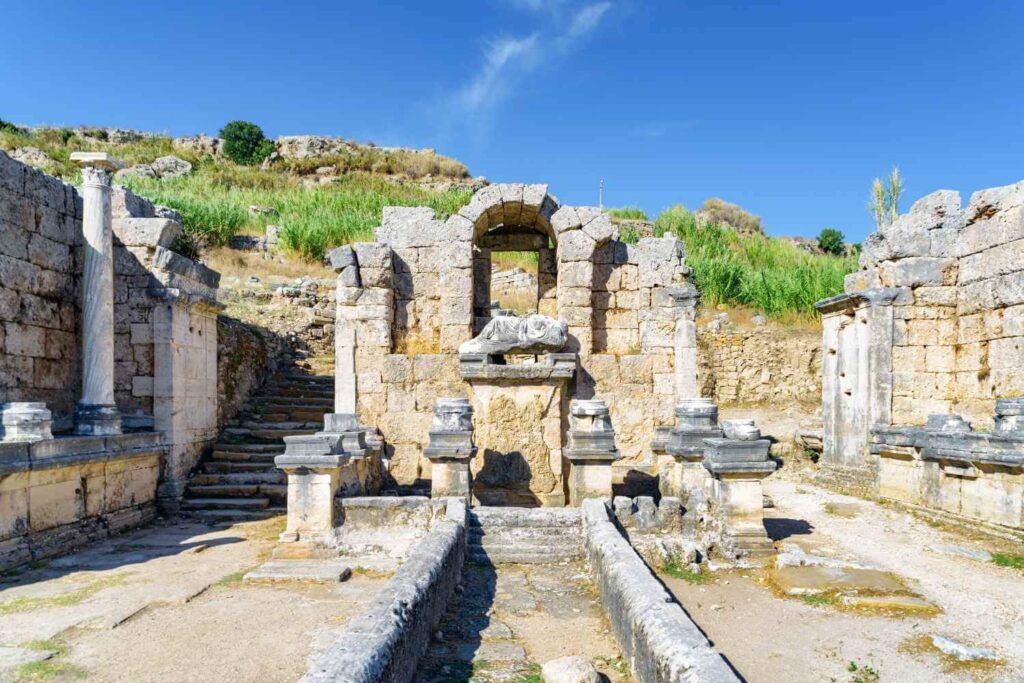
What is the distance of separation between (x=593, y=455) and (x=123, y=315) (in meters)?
6.83

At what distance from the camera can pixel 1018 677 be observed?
4.31 metres

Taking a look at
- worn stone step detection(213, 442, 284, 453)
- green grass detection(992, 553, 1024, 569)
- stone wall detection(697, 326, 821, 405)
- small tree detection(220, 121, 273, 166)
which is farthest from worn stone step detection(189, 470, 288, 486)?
small tree detection(220, 121, 273, 166)

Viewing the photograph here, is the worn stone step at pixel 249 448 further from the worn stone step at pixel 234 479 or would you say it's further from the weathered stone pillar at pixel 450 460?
the weathered stone pillar at pixel 450 460

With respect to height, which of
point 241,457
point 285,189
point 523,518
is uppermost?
point 285,189

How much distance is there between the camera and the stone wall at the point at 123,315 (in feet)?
28.6

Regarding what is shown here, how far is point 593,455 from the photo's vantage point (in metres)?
7.86

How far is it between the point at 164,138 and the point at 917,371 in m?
38.4

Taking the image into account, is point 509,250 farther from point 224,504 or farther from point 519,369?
point 224,504

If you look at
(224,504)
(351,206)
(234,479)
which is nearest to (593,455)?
(224,504)

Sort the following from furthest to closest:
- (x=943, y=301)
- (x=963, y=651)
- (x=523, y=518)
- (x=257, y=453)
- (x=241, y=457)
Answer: (x=943, y=301) → (x=257, y=453) → (x=241, y=457) → (x=523, y=518) → (x=963, y=651)

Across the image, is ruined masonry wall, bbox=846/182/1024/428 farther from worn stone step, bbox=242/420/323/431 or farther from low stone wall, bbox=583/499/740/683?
worn stone step, bbox=242/420/323/431

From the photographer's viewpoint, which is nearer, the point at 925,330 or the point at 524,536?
the point at 524,536

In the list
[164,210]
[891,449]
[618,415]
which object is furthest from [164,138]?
[891,449]

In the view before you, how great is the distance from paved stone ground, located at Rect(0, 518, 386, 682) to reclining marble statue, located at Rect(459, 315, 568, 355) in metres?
3.56
